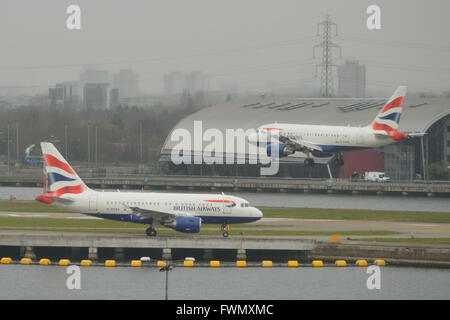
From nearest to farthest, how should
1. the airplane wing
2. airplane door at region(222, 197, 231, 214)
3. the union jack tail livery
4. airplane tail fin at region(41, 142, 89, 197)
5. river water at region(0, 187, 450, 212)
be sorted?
airplane tail fin at region(41, 142, 89, 197) < airplane door at region(222, 197, 231, 214) < the airplane wing < the union jack tail livery < river water at region(0, 187, 450, 212)

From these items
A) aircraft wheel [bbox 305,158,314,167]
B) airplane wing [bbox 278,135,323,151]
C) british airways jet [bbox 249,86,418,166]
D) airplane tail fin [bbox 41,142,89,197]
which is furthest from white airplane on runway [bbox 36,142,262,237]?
airplane wing [bbox 278,135,323,151]

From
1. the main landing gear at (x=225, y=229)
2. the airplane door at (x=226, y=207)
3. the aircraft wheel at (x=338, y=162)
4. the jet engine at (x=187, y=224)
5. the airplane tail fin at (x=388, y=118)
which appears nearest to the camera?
the jet engine at (x=187, y=224)

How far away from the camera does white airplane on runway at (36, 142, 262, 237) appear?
10531 centimetres

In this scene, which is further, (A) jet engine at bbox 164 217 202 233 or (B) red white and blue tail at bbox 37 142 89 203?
(B) red white and blue tail at bbox 37 142 89 203

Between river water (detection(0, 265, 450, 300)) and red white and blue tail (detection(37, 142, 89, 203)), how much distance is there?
→ 11.9 metres

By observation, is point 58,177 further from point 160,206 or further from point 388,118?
point 388,118

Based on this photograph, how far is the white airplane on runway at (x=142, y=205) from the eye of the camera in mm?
105312

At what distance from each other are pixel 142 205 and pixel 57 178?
30.0ft

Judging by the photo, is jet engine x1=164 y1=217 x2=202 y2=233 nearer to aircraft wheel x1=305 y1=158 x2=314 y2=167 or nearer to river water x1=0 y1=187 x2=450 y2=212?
aircraft wheel x1=305 y1=158 x2=314 y2=167

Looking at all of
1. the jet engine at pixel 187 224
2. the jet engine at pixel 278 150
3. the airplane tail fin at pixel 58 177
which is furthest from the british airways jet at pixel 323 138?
the airplane tail fin at pixel 58 177

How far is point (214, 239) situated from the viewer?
10038 centimetres

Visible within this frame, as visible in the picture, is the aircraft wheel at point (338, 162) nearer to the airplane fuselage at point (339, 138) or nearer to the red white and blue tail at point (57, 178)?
the airplane fuselage at point (339, 138)
